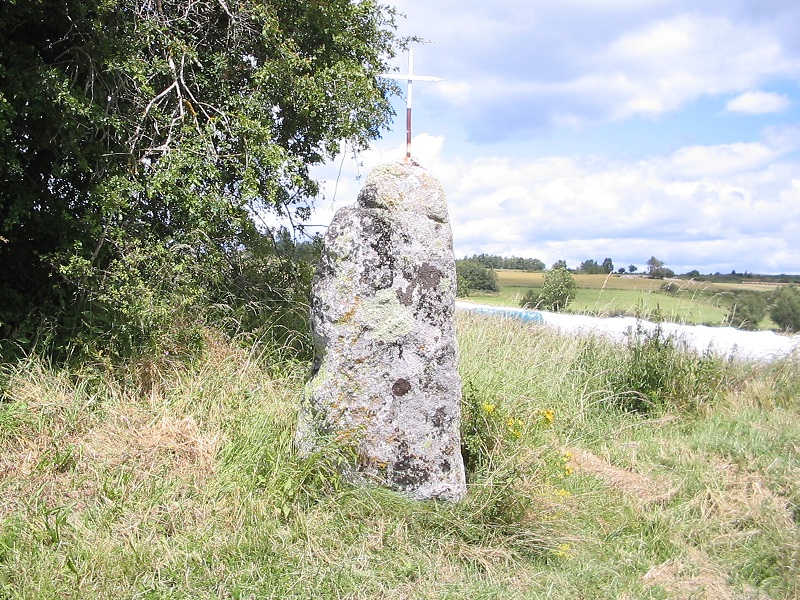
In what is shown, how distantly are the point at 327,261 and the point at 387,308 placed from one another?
1.82ft

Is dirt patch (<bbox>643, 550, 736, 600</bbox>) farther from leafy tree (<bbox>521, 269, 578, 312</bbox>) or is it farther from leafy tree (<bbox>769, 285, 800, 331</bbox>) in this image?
leafy tree (<bbox>769, 285, 800, 331</bbox>)

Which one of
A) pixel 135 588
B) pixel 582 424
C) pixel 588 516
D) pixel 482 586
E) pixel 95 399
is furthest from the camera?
pixel 582 424

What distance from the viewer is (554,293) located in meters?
12.2

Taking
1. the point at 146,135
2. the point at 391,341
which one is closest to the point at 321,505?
the point at 391,341

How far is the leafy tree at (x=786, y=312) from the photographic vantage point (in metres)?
11.3

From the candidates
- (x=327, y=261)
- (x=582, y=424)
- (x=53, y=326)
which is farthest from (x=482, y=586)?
(x=53, y=326)

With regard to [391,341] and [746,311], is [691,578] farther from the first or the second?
[746,311]

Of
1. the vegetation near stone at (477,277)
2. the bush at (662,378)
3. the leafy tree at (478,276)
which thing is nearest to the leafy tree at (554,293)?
the vegetation near stone at (477,277)

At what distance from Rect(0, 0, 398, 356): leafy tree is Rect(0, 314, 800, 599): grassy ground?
85cm

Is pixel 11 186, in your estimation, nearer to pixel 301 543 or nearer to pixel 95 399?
pixel 95 399

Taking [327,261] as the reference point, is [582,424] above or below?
below

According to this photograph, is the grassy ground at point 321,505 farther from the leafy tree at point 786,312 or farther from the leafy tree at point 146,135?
the leafy tree at point 786,312

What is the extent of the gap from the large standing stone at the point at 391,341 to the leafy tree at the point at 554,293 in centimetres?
624

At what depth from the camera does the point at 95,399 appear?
566cm
